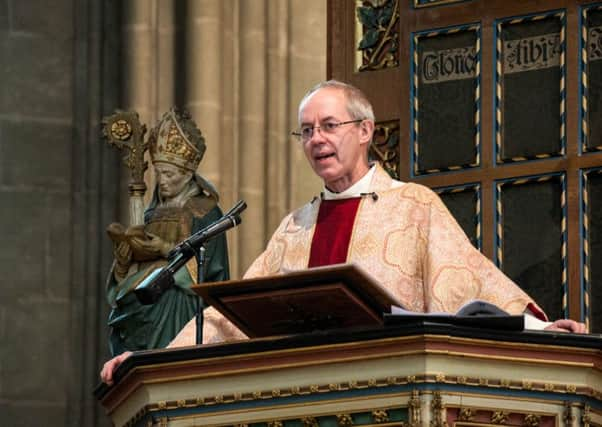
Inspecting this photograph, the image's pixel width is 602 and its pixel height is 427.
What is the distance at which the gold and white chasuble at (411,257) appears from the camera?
5781mm

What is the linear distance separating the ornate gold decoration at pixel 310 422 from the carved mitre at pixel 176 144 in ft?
12.4

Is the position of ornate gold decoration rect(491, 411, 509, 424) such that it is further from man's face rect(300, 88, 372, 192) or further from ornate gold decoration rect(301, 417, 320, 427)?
man's face rect(300, 88, 372, 192)

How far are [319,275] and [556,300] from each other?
4.30m

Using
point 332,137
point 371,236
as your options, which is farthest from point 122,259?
point 332,137

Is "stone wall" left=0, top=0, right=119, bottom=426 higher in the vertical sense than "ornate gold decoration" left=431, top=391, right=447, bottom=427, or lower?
higher

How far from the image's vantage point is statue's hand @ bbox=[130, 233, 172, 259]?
8.85 meters

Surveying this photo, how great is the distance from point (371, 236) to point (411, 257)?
0.55 ft

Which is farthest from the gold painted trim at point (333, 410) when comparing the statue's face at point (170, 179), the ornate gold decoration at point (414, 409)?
the statue's face at point (170, 179)

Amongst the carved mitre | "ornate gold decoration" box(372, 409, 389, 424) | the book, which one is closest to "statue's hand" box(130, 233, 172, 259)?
the carved mitre

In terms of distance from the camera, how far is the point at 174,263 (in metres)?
5.84

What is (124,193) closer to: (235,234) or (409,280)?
(235,234)

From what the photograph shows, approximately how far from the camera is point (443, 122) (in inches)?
387

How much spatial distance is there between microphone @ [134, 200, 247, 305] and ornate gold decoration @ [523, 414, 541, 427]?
119 cm

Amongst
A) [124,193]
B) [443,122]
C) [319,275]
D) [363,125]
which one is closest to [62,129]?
[124,193]
